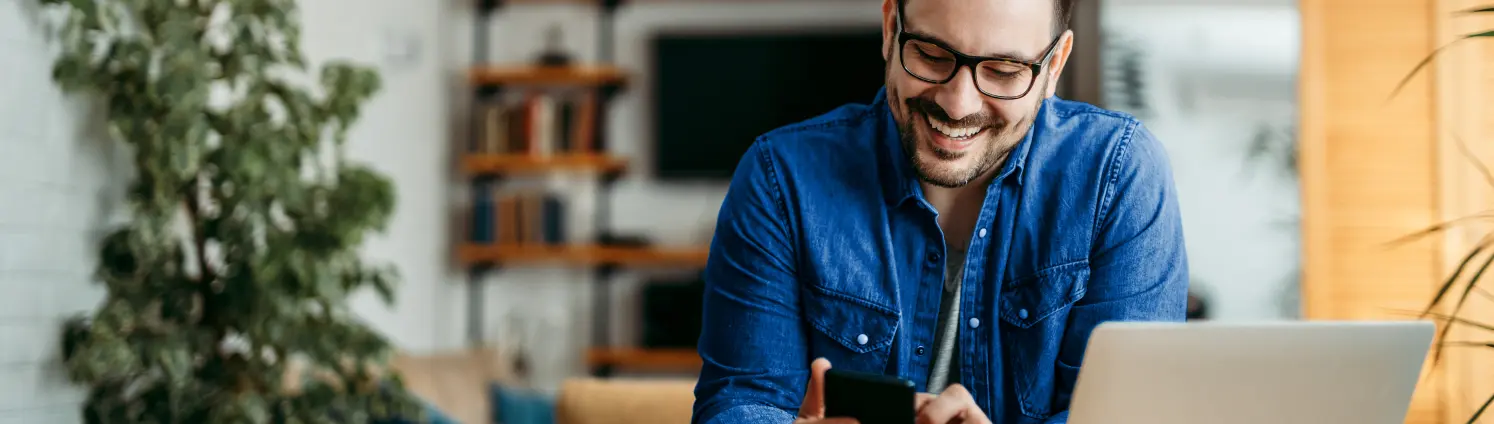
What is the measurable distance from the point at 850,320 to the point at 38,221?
1.66m

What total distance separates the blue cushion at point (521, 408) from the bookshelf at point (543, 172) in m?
1.50

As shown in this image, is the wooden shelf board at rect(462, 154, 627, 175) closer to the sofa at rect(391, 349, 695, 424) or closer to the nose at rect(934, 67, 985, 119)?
the sofa at rect(391, 349, 695, 424)

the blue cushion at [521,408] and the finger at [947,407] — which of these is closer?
the finger at [947,407]

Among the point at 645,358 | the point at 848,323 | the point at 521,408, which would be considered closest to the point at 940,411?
the point at 848,323

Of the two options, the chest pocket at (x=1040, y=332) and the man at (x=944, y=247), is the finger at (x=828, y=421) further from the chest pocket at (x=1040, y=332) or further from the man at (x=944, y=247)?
the chest pocket at (x=1040, y=332)

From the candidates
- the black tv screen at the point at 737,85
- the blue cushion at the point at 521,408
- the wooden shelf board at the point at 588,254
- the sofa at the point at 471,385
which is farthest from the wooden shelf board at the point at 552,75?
the blue cushion at the point at 521,408

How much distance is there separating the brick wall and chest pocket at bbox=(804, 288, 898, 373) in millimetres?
1567

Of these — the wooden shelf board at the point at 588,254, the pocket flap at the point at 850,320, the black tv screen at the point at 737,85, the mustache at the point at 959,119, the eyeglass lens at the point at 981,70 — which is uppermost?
the black tv screen at the point at 737,85

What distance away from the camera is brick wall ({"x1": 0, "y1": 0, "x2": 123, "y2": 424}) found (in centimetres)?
232

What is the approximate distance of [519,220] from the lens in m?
5.52

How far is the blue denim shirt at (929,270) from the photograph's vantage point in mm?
1428

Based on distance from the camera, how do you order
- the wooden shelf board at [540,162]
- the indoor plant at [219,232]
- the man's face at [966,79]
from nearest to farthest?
the man's face at [966,79], the indoor plant at [219,232], the wooden shelf board at [540,162]

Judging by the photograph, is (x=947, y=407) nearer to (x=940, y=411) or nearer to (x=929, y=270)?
(x=940, y=411)

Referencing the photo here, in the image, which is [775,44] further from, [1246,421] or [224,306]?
[1246,421]
